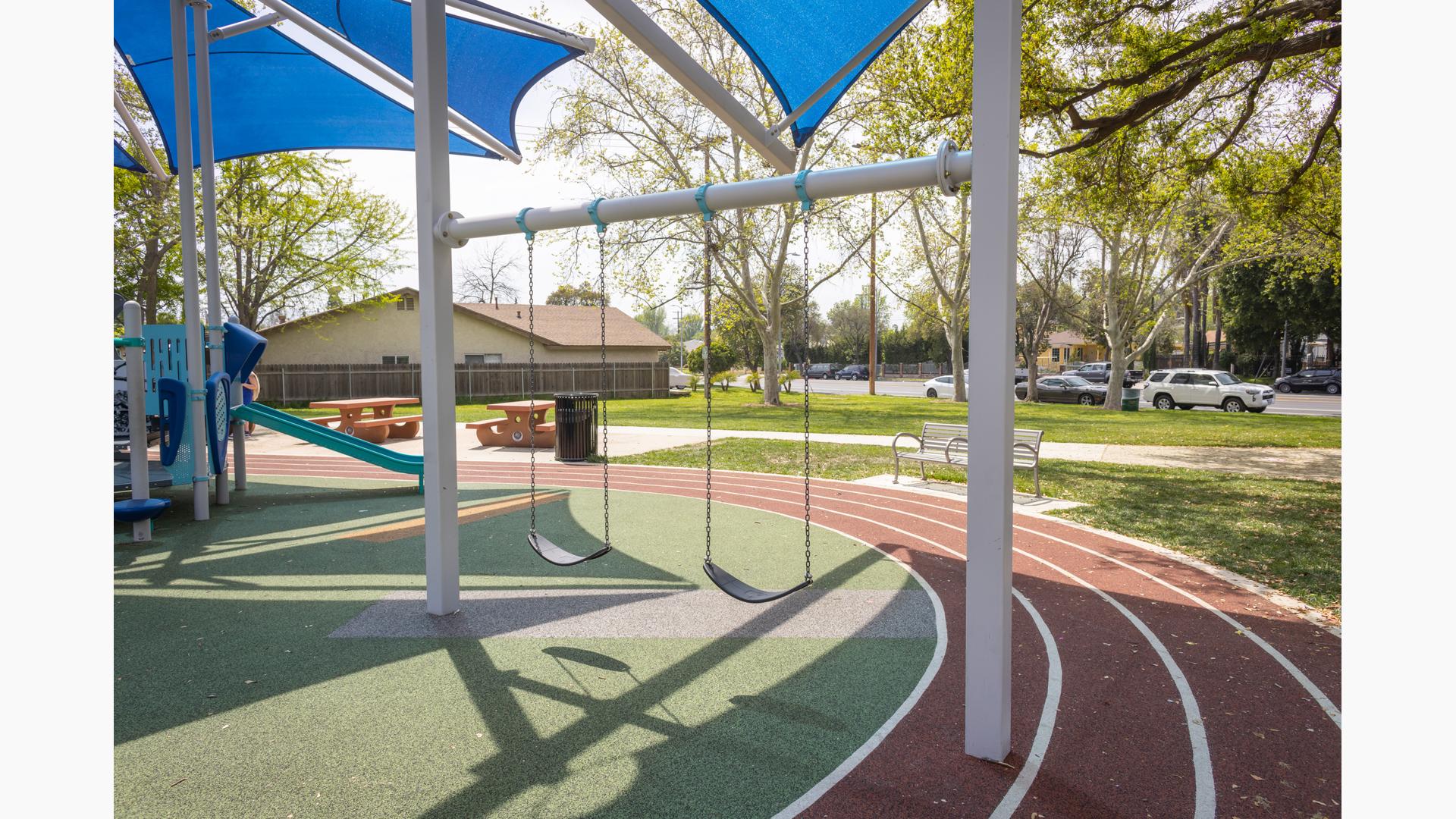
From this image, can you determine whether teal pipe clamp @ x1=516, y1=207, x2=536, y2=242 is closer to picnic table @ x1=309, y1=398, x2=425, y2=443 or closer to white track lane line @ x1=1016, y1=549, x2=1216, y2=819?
white track lane line @ x1=1016, y1=549, x2=1216, y2=819

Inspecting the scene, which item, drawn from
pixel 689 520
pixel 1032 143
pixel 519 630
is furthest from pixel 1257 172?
pixel 519 630

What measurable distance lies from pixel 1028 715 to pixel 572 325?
124 ft

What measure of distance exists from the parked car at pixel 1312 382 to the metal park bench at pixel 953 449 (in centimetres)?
3692

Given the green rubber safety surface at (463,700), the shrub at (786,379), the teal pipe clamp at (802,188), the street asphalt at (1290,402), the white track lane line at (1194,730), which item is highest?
the teal pipe clamp at (802,188)

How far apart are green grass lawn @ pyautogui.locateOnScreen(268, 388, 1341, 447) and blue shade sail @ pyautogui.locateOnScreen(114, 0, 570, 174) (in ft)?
32.3

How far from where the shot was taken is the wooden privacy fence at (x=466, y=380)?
100.0ft

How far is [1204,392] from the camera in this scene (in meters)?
26.5

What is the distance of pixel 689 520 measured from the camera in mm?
8742

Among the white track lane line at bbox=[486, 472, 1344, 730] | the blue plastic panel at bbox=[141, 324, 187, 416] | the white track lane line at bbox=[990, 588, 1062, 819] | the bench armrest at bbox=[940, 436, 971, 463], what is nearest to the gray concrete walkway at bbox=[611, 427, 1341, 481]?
the bench armrest at bbox=[940, 436, 971, 463]

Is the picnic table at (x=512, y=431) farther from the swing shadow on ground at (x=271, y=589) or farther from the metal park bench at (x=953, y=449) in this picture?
the metal park bench at (x=953, y=449)

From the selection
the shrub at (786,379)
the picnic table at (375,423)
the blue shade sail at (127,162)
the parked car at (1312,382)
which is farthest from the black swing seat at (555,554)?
the parked car at (1312,382)

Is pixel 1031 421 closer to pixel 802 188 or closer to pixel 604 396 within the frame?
pixel 604 396

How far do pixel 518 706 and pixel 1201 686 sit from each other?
382cm

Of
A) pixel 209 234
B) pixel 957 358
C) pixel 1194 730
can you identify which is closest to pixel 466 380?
pixel 957 358
